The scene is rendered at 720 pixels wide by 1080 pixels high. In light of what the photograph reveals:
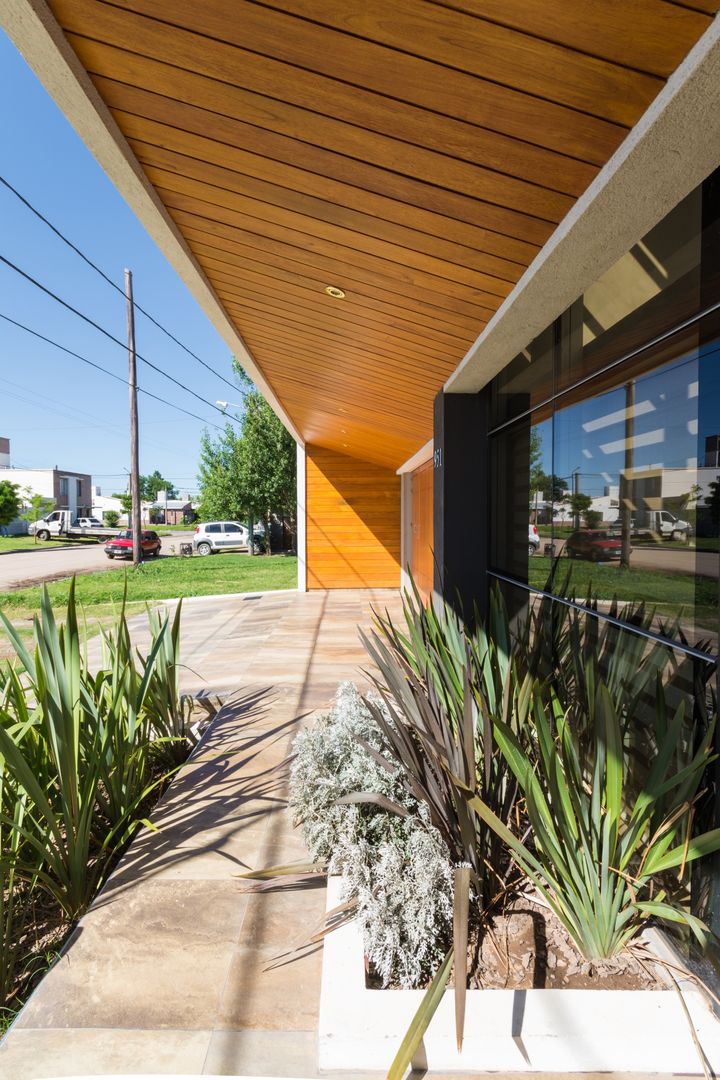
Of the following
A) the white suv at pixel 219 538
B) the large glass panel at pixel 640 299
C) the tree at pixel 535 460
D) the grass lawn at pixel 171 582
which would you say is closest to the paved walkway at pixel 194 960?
the tree at pixel 535 460

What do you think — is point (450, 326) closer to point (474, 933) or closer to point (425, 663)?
point (425, 663)

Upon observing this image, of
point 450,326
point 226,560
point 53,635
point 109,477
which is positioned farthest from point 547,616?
point 109,477

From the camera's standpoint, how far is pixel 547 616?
3180 mm

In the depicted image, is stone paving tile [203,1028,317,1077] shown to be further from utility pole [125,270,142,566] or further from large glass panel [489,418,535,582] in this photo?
utility pole [125,270,142,566]

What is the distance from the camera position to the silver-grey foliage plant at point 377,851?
168 cm

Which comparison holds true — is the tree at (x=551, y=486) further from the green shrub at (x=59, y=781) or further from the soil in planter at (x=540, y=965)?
the green shrub at (x=59, y=781)

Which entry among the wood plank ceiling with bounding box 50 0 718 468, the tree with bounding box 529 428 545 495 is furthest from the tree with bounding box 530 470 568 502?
the wood plank ceiling with bounding box 50 0 718 468

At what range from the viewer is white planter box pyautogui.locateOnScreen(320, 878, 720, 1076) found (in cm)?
145

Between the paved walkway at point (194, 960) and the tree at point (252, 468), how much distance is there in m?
19.0

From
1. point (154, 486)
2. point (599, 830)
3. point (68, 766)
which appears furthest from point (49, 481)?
point (599, 830)

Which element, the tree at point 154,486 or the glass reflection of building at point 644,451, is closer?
the glass reflection of building at point 644,451

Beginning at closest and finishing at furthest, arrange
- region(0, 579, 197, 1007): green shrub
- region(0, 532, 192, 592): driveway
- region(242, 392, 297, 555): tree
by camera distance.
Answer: region(0, 579, 197, 1007): green shrub, region(0, 532, 192, 592): driveway, region(242, 392, 297, 555): tree

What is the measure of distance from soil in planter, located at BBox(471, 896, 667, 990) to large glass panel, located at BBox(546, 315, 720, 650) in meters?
0.92

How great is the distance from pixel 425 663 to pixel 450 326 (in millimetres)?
1822
